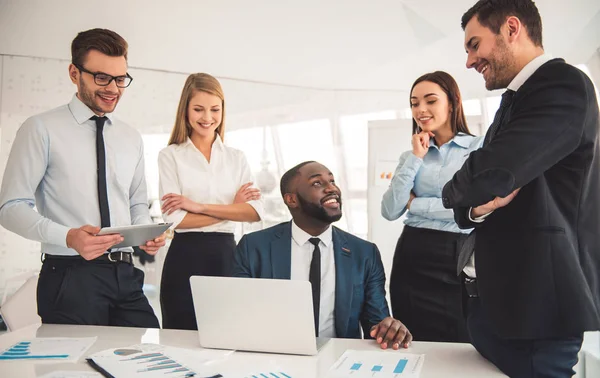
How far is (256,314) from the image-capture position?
5.63ft

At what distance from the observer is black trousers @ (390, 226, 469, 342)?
8.26 ft

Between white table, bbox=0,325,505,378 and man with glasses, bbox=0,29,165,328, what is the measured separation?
0.21 metres

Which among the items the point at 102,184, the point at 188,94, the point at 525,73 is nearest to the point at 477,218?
the point at 525,73

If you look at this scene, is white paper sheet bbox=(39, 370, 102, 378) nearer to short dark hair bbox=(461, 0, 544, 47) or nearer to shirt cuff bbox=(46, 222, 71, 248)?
shirt cuff bbox=(46, 222, 71, 248)

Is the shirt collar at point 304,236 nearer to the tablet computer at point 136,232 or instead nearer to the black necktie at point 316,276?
the black necktie at point 316,276

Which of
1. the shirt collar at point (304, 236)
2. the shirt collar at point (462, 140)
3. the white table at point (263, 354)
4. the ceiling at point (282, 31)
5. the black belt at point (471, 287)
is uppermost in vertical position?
the ceiling at point (282, 31)

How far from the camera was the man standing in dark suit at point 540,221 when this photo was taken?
142 cm

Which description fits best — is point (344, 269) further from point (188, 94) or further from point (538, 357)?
point (188, 94)

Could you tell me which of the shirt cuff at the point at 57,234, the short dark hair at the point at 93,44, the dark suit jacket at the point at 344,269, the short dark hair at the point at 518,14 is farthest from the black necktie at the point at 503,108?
the short dark hair at the point at 93,44

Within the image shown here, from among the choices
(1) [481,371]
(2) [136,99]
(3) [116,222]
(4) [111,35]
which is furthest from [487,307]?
(2) [136,99]

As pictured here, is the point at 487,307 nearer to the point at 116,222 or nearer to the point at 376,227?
the point at 116,222

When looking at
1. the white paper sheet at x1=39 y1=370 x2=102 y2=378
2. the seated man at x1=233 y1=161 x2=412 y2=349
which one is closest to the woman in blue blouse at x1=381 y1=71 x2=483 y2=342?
the seated man at x1=233 y1=161 x2=412 y2=349

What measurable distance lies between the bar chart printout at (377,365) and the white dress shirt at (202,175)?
4.38 ft

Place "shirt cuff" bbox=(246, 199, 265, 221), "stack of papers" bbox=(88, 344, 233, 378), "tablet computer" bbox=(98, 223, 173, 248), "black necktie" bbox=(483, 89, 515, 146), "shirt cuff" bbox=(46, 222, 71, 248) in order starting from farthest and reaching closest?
"shirt cuff" bbox=(246, 199, 265, 221)
"shirt cuff" bbox=(46, 222, 71, 248)
"tablet computer" bbox=(98, 223, 173, 248)
"black necktie" bbox=(483, 89, 515, 146)
"stack of papers" bbox=(88, 344, 233, 378)
